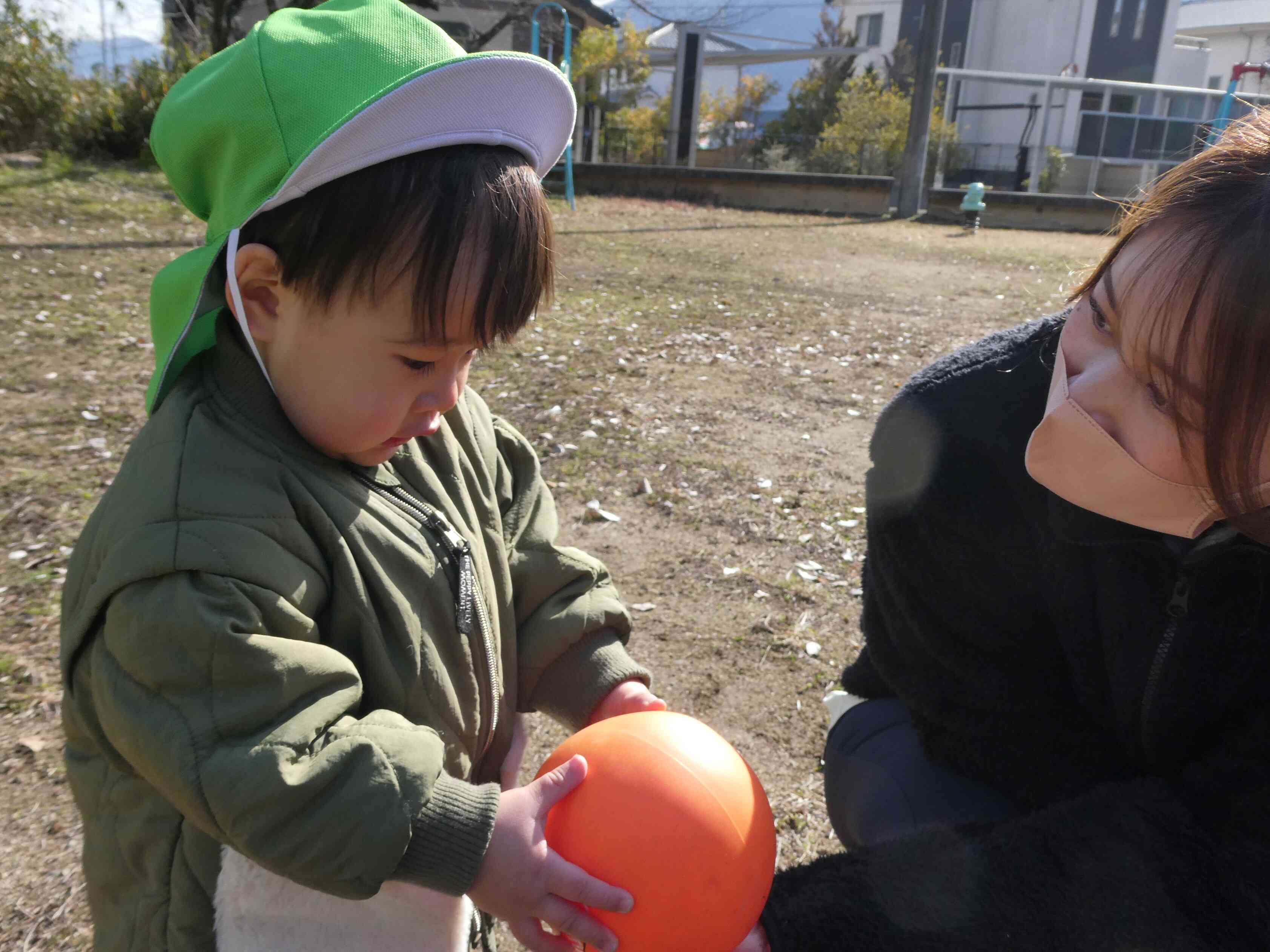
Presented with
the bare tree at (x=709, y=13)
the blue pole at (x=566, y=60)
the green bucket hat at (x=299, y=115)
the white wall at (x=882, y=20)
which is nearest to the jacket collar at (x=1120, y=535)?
the green bucket hat at (x=299, y=115)

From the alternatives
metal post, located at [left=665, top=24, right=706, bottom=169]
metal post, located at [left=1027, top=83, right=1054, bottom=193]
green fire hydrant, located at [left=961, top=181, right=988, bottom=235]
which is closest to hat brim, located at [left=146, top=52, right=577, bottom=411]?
green fire hydrant, located at [left=961, top=181, right=988, bottom=235]

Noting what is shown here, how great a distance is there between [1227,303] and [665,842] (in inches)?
47.2

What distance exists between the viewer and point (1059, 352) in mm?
1721

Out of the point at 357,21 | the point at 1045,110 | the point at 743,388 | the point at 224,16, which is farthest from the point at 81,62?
the point at 1045,110

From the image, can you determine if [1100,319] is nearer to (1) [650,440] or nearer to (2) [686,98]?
(1) [650,440]

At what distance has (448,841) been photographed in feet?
4.80

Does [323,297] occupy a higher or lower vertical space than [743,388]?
higher

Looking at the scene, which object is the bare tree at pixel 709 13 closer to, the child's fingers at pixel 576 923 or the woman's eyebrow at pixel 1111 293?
the woman's eyebrow at pixel 1111 293

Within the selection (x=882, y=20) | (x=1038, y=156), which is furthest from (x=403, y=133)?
(x=882, y=20)

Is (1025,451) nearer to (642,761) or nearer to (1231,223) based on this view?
(1231,223)

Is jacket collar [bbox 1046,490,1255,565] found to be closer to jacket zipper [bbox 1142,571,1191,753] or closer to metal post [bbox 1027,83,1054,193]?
jacket zipper [bbox 1142,571,1191,753]

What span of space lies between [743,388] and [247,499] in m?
5.21

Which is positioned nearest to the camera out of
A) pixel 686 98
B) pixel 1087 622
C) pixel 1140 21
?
pixel 1087 622

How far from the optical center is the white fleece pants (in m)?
1.51
